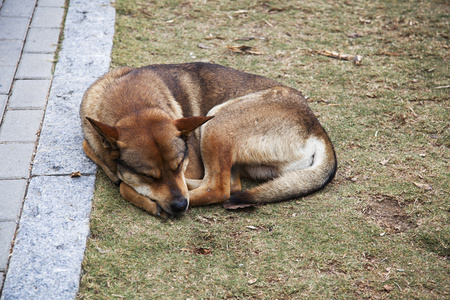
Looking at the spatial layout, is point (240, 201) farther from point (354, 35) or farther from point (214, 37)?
point (354, 35)

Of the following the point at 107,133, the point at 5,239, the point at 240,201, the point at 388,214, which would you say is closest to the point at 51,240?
the point at 5,239

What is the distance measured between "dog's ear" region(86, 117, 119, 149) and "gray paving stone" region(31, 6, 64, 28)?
142 inches

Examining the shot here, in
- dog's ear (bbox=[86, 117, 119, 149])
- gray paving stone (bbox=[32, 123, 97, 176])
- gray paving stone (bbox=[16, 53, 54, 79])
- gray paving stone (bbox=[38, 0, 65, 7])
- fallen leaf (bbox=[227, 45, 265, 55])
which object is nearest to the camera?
dog's ear (bbox=[86, 117, 119, 149])

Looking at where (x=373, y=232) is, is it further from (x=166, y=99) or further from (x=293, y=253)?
(x=166, y=99)

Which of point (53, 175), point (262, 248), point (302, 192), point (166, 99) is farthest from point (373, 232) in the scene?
point (53, 175)

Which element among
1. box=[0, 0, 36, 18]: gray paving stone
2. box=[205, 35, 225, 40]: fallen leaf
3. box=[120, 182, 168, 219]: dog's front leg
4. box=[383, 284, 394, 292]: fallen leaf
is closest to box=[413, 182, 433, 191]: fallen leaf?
box=[383, 284, 394, 292]: fallen leaf

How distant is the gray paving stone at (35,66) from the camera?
511 cm

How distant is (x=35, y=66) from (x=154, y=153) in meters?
2.87

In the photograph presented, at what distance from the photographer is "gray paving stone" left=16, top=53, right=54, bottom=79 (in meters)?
5.11

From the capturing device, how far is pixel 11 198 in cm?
355

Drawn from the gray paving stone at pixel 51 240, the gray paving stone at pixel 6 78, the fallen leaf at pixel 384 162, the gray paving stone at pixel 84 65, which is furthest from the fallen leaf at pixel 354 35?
the gray paving stone at pixel 6 78

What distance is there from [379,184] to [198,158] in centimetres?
175

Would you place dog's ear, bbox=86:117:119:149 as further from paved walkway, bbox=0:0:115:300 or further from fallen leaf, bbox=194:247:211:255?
fallen leaf, bbox=194:247:211:255

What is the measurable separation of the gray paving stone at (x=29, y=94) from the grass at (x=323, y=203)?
1.03m
